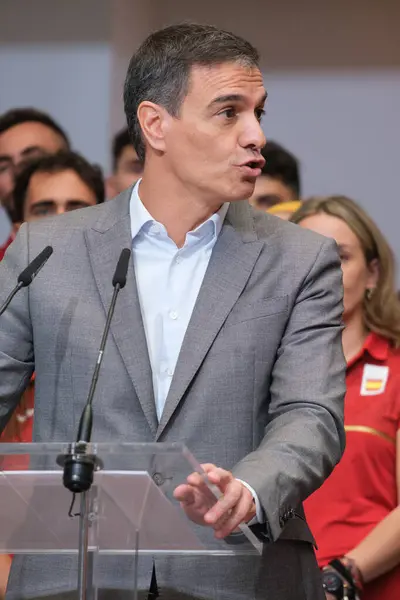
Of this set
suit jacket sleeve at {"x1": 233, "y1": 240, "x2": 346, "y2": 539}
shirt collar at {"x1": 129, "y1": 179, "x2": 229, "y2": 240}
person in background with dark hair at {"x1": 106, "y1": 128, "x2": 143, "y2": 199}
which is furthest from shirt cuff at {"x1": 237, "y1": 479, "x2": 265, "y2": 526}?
person in background with dark hair at {"x1": 106, "y1": 128, "x2": 143, "y2": 199}

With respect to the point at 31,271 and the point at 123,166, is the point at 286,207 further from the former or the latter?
the point at 31,271

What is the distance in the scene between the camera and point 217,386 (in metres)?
2.47

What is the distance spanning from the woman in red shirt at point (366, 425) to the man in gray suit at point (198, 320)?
3.35ft

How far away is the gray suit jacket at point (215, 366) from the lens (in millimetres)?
2379

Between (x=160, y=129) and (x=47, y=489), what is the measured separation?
3.38 ft

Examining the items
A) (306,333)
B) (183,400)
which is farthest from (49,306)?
(306,333)

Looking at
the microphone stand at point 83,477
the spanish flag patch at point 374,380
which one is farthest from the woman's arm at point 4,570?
the microphone stand at point 83,477

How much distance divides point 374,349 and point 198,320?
54.8 inches

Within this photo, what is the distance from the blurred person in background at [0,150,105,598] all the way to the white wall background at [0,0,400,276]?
1.36 m

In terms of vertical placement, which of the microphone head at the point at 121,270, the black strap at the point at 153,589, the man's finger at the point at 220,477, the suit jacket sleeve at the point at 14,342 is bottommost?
the black strap at the point at 153,589

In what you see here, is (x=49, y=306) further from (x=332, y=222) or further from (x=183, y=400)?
(x=332, y=222)

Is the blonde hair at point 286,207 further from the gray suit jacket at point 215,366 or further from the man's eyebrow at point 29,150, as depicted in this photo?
the gray suit jacket at point 215,366

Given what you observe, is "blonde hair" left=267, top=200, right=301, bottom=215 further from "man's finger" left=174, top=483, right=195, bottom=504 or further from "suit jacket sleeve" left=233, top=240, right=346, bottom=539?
"man's finger" left=174, top=483, right=195, bottom=504

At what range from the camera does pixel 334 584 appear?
333 centimetres
